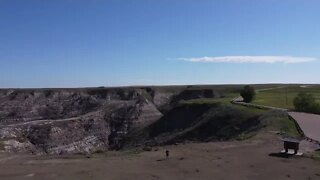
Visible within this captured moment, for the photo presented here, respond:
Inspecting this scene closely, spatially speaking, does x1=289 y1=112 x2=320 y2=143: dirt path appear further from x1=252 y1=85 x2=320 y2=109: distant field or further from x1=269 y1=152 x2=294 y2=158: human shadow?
x1=252 y1=85 x2=320 y2=109: distant field

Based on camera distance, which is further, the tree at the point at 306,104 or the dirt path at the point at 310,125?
the tree at the point at 306,104

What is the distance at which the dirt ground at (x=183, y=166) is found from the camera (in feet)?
76.4

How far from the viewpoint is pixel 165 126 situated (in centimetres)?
7669

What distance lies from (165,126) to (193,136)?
22.3 m

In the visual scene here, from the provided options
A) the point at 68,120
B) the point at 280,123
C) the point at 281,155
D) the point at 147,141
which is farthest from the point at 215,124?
the point at 68,120

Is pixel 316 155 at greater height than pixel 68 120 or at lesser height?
greater

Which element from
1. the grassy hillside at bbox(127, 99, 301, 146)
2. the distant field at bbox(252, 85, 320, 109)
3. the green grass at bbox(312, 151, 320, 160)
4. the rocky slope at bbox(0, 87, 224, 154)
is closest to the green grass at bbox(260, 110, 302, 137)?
the grassy hillside at bbox(127, 99, 301, 146)

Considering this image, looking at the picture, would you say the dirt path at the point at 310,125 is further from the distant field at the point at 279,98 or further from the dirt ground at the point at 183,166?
the distant field at the point at 279,98

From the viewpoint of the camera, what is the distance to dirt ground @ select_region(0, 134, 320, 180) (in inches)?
917

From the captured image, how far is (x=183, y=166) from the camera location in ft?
83.5

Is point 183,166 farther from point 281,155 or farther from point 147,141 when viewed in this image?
point 147,141

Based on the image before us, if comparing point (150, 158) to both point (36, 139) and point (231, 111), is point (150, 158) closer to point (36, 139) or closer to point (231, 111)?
point (231, 111)

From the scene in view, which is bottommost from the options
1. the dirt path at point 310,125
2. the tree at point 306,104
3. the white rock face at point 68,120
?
the white rock face at point 68,120

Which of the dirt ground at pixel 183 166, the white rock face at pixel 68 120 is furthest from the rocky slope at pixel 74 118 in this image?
the dirt ground at pixel 183 166
